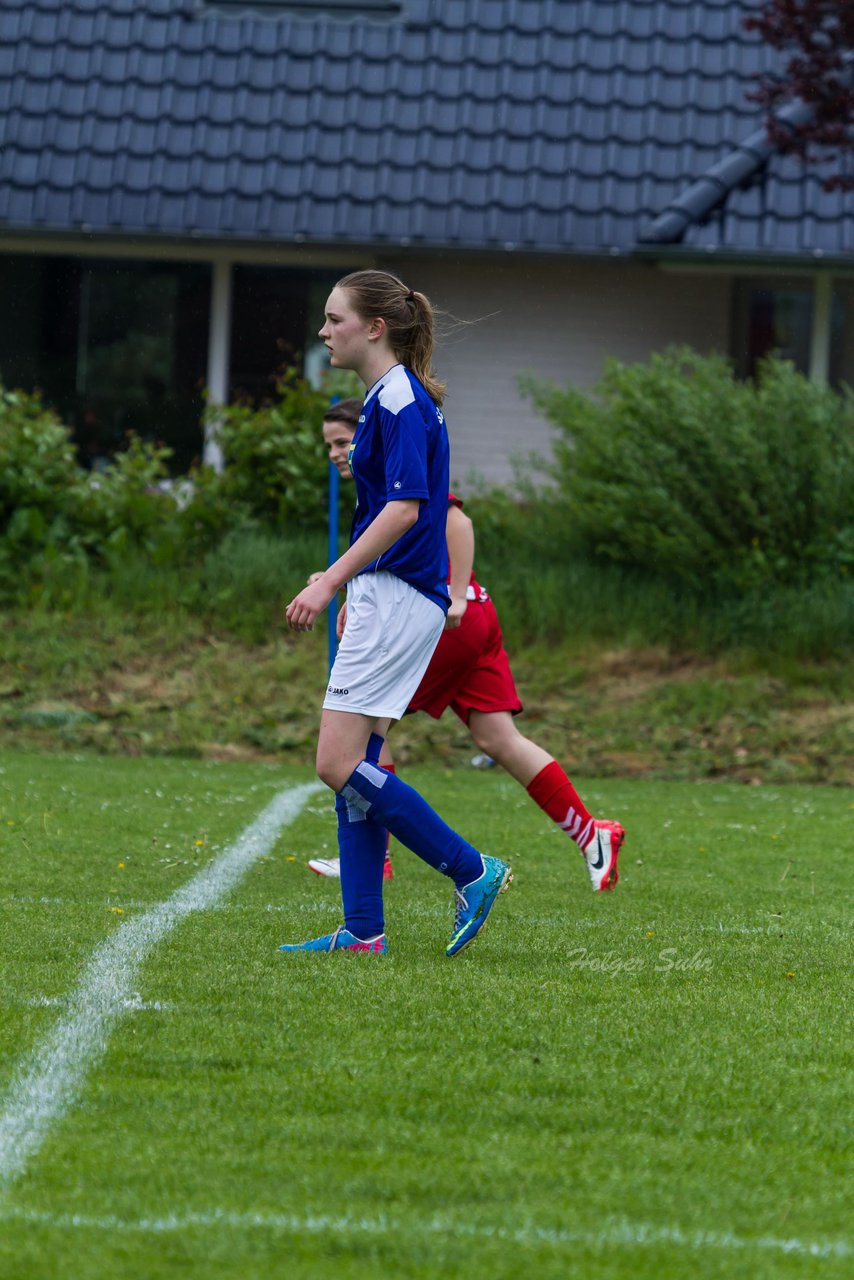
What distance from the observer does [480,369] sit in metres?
15.7

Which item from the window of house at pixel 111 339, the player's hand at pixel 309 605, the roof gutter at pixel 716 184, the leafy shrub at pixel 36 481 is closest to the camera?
the player's hand at pixel 309 605

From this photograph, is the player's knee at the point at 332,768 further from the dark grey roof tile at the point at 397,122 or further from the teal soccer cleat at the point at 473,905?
the dark grey roof tile at the point at 397,122

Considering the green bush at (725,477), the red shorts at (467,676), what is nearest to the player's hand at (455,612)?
the red shorts at (467,676)

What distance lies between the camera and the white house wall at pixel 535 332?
1558 centimetres

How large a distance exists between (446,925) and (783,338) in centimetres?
1147

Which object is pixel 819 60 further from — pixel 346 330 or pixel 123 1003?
pixel 123 1003

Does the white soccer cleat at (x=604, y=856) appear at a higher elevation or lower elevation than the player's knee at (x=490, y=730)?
lower

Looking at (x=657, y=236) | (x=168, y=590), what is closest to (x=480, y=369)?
(x=657, y=236)

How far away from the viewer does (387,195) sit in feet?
50.0

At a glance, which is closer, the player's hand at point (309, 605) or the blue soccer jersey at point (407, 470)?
the player's hand at point (309, 605)

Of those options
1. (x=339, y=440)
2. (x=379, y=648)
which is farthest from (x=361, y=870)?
(x=339, y=440)

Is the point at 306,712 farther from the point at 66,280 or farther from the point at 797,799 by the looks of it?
the point at 66,280

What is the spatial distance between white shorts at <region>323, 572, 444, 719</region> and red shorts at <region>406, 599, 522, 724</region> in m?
1.55

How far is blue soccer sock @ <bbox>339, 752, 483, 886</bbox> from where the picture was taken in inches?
185
